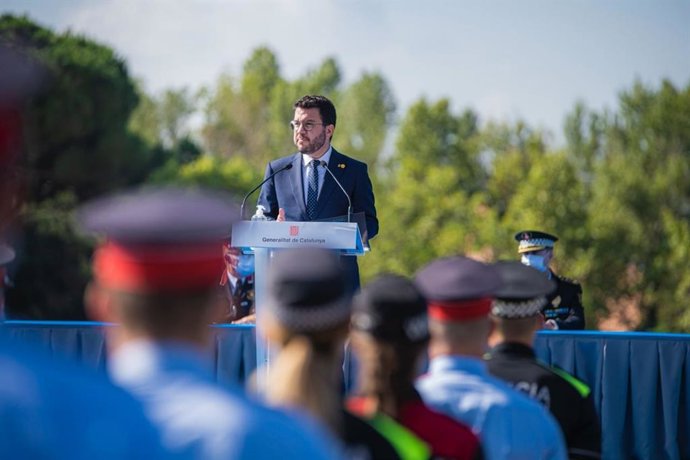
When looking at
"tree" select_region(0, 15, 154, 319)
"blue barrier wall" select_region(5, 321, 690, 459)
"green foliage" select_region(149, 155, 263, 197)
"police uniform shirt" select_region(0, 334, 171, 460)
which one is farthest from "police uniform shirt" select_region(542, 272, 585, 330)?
"green foliage" select_region(149, 155, 263, 197)

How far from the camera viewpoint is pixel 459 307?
2.78 m

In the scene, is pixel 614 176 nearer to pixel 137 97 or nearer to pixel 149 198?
pixel 137 97

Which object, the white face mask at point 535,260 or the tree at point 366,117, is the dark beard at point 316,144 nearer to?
the white face mask at point 535,260

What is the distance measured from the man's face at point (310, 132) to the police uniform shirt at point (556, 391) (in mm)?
3226

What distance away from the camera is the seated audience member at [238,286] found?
959cm

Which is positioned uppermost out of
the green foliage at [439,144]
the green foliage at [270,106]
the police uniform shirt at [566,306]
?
the green foliage at [270,106]

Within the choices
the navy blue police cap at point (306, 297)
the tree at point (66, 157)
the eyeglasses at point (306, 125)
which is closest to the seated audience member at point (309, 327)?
the navy blue police cap at point (306, 297)

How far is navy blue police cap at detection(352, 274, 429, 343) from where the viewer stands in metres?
2.49

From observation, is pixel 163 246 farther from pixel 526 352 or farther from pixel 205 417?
pixel 526 352

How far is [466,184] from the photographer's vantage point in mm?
53188

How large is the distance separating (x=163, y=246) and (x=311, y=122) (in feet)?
15.8

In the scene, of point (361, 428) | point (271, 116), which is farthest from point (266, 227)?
point (271, 116)

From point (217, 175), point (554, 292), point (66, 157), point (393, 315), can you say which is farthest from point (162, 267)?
point (217, 175)

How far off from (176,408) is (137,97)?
1355 inches
